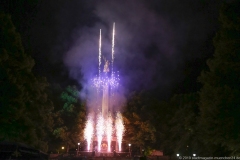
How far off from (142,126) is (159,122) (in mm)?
3667

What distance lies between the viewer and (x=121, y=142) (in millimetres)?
66188

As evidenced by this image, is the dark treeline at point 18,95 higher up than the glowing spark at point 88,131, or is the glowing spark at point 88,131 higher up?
the glowing spark at point 88,131

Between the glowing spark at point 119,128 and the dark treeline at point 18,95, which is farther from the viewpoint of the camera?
the glowing spark at point 119,128

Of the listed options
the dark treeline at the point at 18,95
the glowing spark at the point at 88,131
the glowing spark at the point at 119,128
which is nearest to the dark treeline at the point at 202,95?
the dark treeline at the point at 18,95

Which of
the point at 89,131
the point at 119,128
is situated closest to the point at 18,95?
the point at 119,128

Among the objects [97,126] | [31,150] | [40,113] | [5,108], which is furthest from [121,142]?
[31,150]

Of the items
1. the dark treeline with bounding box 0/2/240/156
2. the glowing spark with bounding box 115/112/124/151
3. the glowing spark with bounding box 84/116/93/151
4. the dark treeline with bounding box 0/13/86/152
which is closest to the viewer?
the dark treeline with bounding box 0/13/86/152

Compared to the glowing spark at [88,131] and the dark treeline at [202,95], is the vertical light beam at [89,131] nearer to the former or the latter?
the glowing spark at [88,131]

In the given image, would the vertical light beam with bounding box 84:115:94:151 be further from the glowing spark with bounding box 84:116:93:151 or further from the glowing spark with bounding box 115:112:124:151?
the glowing spark with bounding box 115:112:124:151

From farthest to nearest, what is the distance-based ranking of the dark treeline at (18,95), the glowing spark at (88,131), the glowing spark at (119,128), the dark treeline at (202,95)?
the glowing spark at (88,131)
the glowing spark at (119,128)
the dark treeline at (202,95)
the dark treeline at (18,95)

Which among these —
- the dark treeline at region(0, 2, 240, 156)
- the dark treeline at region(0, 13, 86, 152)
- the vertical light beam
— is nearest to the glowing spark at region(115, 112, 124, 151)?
the vertical light beam

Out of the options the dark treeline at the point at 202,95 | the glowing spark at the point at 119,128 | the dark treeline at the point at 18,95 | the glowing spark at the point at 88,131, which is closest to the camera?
the dark treeline at the point at 18,95

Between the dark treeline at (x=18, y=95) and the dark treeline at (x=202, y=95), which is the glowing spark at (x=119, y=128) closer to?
the dark treeline at (x=202, y=95)

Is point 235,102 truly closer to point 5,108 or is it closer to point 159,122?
point 5,108
